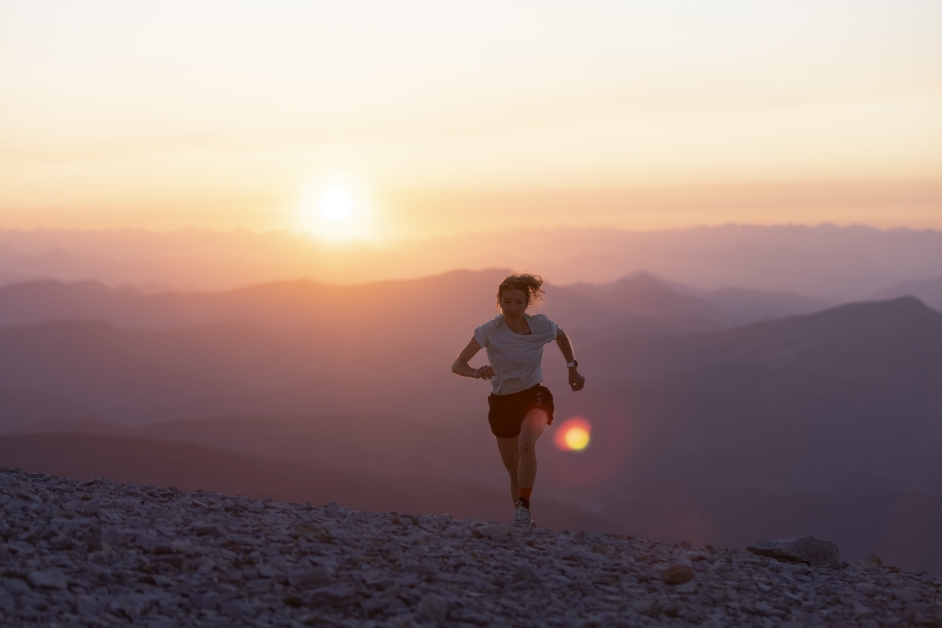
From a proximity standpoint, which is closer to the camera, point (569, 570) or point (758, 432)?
point (569, 570)

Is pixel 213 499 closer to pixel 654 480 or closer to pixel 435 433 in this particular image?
pixel 654 480

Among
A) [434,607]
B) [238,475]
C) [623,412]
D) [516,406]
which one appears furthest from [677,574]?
[623,412]

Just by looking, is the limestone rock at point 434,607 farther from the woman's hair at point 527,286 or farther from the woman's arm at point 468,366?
the woman's hair at point 527,286

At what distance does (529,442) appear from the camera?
27.1 ft

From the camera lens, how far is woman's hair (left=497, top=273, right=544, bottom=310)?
832 cm

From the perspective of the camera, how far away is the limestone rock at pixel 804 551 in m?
8.07

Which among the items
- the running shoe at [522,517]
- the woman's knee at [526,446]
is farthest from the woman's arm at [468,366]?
the running shoe at [522,517]

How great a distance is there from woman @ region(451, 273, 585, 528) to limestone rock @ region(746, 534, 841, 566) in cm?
236

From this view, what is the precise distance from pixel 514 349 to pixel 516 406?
0.58 m

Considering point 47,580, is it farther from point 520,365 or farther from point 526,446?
point 520,365

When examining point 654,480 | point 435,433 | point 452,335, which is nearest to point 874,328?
point 654,480

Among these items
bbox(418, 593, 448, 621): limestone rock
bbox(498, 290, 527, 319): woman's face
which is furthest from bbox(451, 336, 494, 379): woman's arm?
bbox(418, 593, 448, 621): limestone rock

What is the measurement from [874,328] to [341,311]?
103 metres

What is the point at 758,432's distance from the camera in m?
80.8
